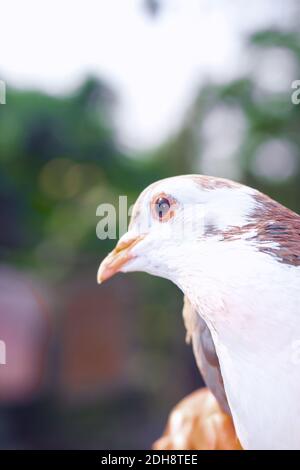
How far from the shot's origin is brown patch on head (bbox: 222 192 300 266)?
0.48m

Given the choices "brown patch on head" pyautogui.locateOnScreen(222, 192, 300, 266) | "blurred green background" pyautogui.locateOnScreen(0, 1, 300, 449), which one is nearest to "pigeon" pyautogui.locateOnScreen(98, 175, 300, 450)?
"brown patch on head" pyautogui.locateOnScreen(222, 192, 300, 266)

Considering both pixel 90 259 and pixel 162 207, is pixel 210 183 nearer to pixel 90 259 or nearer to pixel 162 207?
pixel 162 207

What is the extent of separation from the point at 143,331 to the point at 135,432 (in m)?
0.35

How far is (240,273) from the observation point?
47 centimetres

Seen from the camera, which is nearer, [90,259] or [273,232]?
[273,232]

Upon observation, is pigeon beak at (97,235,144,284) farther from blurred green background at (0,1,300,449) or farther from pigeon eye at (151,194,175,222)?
blurred green background at (0,1,300,449)

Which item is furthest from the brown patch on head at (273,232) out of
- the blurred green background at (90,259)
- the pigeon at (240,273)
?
the blurred green background at (90,259)

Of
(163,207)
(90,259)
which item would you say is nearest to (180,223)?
(163,207)

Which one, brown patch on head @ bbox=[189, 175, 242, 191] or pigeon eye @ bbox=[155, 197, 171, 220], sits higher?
brown patch on head @ bbox=[189, 175, 242, 191]

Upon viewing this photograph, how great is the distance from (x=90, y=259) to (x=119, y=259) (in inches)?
68.0

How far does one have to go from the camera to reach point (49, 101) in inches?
82.2

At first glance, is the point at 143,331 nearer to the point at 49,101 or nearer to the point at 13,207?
the point at 13,207

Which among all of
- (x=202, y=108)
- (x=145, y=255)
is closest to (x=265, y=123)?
(x=202, y=108)

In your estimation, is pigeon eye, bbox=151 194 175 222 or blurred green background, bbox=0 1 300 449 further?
blurred green background, bbox=0 1 300 449
